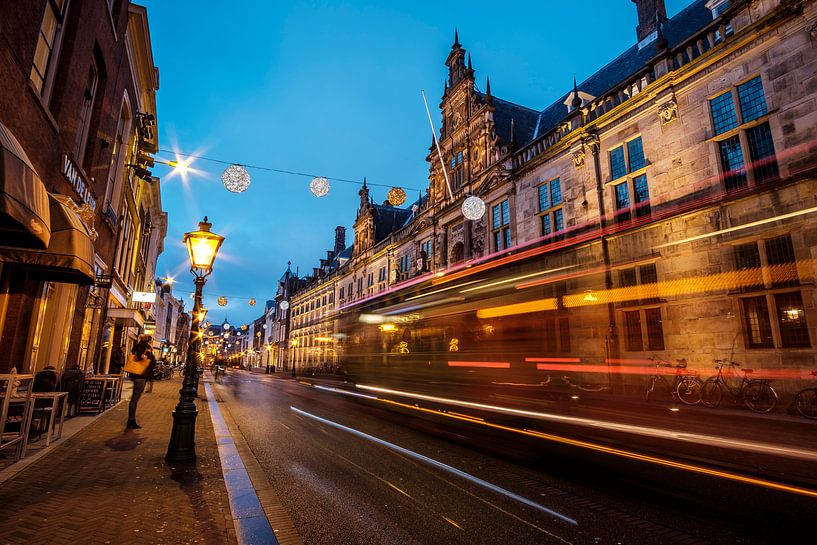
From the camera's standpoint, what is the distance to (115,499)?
405cm

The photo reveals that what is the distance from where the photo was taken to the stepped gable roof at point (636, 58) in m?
18.0

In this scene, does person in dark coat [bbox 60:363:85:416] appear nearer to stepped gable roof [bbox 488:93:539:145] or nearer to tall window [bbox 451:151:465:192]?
stepped gable roof [bbox 488:93:539:145]

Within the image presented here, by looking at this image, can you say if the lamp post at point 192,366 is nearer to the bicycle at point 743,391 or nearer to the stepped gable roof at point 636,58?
the bicycle at point 743,391

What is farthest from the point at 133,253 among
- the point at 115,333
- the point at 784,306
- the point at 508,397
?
the point at 784,306

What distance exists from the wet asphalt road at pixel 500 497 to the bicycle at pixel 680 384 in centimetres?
835

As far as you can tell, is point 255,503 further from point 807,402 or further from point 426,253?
point 426,253

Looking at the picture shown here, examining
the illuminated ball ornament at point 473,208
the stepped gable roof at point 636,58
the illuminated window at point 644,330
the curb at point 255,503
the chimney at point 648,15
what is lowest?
the curb at point 255,503

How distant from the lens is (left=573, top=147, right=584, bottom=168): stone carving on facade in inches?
736

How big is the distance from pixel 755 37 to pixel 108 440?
20.2 meters

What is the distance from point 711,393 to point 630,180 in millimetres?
8783

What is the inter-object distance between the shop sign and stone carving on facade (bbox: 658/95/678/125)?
1896 centimetres

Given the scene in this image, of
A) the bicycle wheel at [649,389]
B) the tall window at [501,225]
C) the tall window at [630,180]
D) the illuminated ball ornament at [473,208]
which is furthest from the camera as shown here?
the illuminated ball ornament at [473,208]

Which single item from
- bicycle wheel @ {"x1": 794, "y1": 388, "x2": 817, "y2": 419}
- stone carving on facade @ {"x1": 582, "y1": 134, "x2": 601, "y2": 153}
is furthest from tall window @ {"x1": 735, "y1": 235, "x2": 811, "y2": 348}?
stone carving on facade @ {"x1": 582, "y1": 134, "x2": 601, "y2": 153}

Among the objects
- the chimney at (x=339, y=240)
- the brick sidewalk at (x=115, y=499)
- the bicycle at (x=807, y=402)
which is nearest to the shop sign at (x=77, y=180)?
the brick sidewalk at (x=115, y=499)
